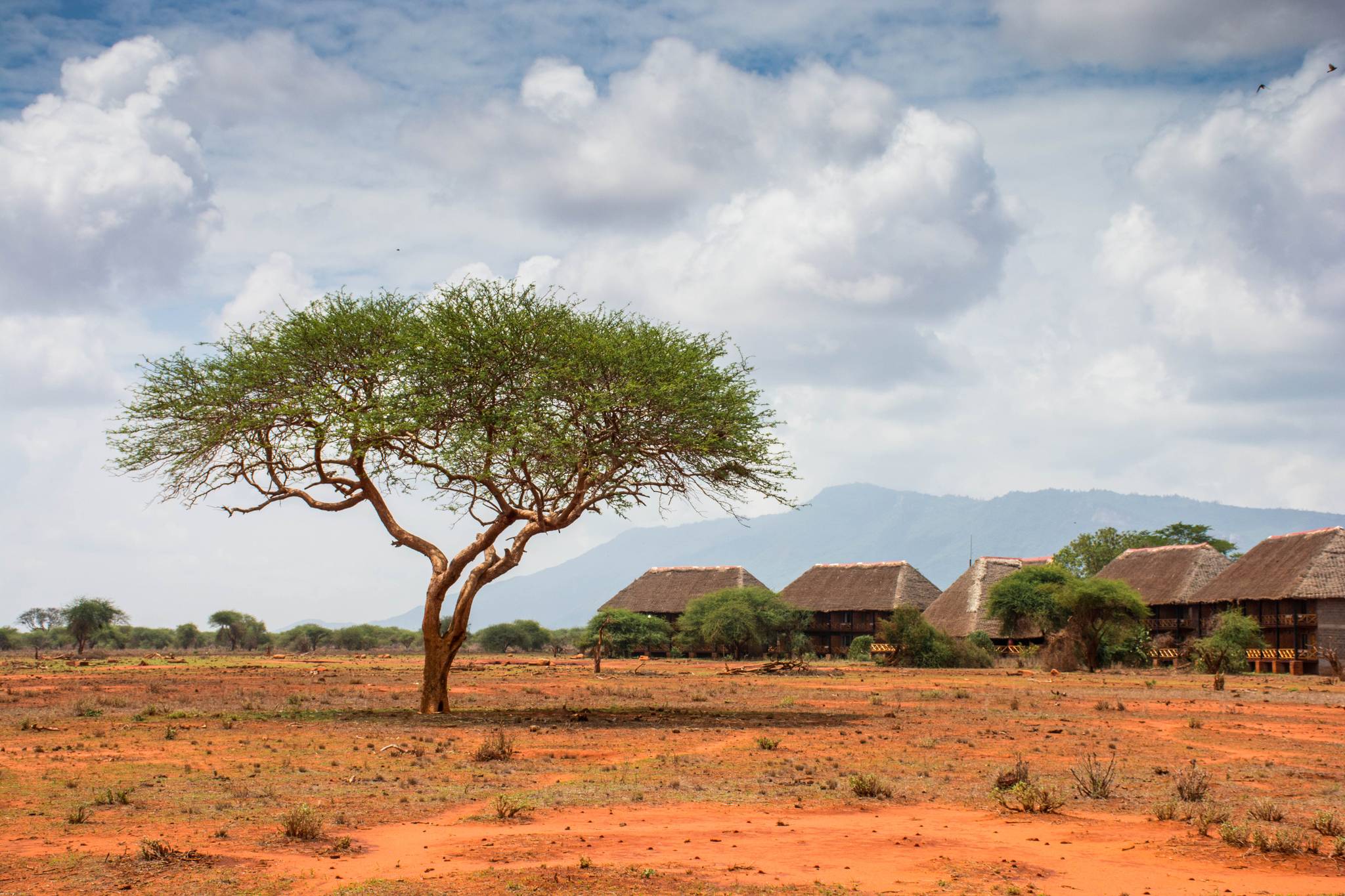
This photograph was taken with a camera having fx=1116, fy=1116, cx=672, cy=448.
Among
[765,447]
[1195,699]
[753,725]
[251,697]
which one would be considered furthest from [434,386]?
[1195,699]

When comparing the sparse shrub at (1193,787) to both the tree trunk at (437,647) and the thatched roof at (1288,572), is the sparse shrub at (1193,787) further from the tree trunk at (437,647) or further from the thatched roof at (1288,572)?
the thatched roof at (1288,572)

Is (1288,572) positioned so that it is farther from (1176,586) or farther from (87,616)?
(87,616)

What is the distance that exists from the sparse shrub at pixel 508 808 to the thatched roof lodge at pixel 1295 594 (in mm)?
52950

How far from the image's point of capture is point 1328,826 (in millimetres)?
11078

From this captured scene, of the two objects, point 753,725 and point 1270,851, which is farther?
point 753,725

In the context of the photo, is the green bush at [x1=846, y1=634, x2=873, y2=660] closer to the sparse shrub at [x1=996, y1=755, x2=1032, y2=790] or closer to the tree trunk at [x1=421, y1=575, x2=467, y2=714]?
the tree trunk at [x1=421, y1=575, x2=467, y2=714]

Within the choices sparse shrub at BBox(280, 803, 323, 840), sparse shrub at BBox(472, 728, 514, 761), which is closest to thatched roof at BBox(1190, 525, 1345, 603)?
sparse shrub at BBox(472, 728, 514, 761)

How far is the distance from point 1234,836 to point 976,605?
61897 millimetres

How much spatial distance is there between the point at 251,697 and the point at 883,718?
16.8 m

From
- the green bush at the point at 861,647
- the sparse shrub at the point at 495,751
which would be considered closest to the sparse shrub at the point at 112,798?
the sparse shrub at the point at 495,751

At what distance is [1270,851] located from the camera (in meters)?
10.4

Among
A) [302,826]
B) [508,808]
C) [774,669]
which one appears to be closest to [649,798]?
[508,808]

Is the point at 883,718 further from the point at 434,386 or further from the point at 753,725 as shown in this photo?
the point at 434,386

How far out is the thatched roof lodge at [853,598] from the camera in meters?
80.6
